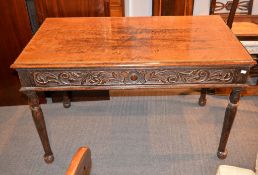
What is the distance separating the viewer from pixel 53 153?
2180 millimetres

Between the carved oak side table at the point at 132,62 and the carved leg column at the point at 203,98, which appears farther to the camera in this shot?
the carved leg column at the point at 203,98

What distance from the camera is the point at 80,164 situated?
795mm

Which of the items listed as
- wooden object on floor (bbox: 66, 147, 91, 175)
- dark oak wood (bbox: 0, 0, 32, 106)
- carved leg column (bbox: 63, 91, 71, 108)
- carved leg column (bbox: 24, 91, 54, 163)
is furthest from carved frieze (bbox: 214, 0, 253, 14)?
wooden object on floor (bbox: 66, 147, 91, 175)

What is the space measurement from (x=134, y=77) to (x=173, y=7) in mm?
1687

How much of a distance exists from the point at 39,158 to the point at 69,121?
467mm

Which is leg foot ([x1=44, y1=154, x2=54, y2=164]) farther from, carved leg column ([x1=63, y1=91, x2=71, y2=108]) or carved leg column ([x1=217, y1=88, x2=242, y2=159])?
carved leg column ([x1=217, y1=88, x2=242, y2=159])

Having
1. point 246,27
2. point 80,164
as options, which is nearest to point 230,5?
point 246,27

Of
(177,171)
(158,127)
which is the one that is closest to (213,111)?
(158,127)

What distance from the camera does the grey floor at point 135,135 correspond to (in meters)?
2.06

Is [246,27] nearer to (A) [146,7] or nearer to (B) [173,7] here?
(B) [173,7]

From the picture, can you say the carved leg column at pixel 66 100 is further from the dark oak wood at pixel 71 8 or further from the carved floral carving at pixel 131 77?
the carved floral carving at pixel 131 77

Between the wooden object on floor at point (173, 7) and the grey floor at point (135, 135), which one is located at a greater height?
the wooden object on floor at point (173, 7)

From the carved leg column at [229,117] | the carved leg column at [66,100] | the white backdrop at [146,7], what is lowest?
→ the carved leg column at [66,100]

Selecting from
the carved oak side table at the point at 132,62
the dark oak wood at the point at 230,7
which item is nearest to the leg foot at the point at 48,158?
the carved oak side table at the point at 132,62
